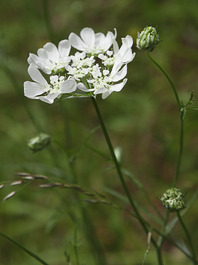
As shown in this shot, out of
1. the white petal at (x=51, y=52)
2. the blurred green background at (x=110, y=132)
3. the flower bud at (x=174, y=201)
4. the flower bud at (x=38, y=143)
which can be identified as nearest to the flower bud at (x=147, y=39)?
the white petal at (x=51, y=52)

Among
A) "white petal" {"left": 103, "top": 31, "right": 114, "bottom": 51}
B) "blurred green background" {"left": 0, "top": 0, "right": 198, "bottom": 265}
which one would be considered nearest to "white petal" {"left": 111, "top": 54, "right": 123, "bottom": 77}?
"white petal" {"left": 103, "top": 31, "right": 114, "bottom": 51}

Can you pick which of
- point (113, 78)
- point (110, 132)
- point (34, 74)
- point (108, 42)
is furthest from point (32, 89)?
point (110, 132)

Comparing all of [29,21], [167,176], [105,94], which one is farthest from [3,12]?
[105,94]

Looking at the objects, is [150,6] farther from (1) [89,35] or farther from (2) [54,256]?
(2) [54,256]

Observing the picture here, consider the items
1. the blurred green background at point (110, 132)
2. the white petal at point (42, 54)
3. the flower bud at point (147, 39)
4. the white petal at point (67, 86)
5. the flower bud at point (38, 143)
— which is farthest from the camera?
the blurred green background at point (110, 132)

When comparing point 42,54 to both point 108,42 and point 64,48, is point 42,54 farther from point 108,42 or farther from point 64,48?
point 108,42

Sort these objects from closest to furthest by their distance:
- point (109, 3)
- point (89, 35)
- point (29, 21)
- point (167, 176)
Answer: point (89, 35) → point (167, 176) → point (29, 21) → point (109, 3)

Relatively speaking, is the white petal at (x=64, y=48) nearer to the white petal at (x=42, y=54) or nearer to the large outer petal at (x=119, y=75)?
the white petal at (x=42, y=54)

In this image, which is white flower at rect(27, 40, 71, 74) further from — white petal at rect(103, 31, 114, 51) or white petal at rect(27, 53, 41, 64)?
white petal at rect(103, 31, 114, 51)
